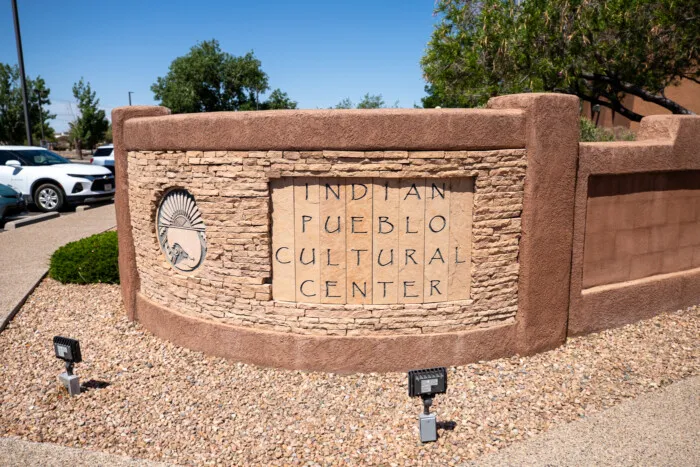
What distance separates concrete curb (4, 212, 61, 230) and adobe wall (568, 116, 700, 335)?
13.9 metres

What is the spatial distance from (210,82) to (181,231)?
29965 mm

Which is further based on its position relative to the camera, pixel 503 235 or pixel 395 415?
pixel 503 235

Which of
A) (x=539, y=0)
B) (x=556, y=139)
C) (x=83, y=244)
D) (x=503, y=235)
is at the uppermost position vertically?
(x=539, y=0)

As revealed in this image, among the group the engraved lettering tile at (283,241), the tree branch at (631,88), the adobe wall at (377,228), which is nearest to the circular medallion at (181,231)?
the adobe wall at (377,228)

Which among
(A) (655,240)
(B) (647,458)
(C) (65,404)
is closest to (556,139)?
(A) (655,240)

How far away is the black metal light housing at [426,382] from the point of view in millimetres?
4660

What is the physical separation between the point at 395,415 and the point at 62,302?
6.06 meters

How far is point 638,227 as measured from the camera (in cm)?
747

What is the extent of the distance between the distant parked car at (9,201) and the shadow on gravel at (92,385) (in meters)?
11.2

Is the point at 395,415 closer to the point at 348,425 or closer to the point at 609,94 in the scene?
the point at 348,425

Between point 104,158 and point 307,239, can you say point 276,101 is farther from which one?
point 307,239

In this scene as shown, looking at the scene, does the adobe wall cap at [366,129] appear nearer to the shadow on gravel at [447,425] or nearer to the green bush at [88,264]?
the shadow on gravel at [447,425]

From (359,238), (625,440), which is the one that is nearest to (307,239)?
(359,238)

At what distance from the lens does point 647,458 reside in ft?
15.1
